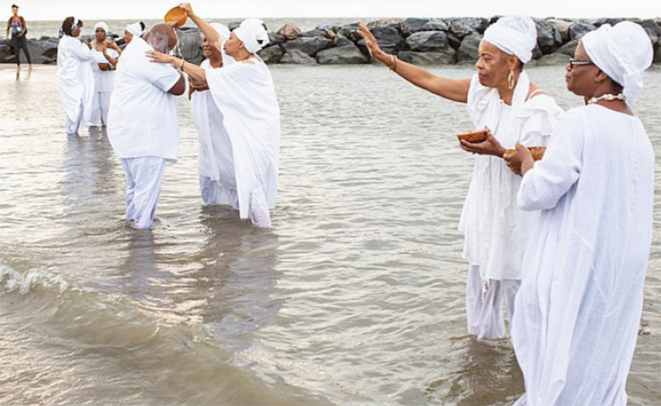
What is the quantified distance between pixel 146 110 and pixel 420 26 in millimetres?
27654

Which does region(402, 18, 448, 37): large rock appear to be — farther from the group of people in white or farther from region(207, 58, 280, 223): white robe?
the group of people in white

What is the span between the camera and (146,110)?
766cm

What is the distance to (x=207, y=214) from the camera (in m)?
8.70

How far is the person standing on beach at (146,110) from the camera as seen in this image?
7.58 meters

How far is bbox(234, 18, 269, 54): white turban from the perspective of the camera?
754cm

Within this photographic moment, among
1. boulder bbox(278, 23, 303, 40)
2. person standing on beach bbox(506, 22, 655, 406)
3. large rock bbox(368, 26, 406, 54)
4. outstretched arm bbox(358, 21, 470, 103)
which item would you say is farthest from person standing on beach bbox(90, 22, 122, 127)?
boulder bbox(278, 23, 303, 40)

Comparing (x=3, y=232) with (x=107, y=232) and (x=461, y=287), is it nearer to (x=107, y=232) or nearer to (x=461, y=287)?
(x=107, y=232)

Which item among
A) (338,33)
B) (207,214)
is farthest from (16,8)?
(207,214)

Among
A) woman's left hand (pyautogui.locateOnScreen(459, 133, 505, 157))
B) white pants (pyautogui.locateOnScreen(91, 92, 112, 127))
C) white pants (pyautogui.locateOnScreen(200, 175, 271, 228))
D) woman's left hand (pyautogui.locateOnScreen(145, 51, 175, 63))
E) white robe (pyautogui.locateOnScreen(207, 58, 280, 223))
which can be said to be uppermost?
woman's left hand (pyautogui.locateOnScreen(459, 133, 505, 157))

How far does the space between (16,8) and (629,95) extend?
27.4 meters

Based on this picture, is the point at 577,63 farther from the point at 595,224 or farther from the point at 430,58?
the point at 430,58

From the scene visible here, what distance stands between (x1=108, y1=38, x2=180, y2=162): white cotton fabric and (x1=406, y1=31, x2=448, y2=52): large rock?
25617mm

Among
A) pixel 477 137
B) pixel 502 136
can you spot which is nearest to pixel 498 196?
pixel 502 136

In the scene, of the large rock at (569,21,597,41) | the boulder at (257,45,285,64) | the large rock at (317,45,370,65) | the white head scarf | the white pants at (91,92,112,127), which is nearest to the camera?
the white head scarf
